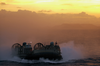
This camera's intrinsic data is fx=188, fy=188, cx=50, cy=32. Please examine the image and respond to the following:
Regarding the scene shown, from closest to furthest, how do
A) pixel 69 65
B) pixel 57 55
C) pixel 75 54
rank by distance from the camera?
pixel 69 65 < pixel 57 55 < pixel 75 54

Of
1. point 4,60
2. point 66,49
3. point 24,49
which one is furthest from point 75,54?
point 4,60

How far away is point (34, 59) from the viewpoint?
2530 inches

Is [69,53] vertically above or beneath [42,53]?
above

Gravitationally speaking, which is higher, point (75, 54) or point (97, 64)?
point (75, 54)

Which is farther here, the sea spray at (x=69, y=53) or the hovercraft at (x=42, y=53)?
the sea spray at (x=69, y=53)

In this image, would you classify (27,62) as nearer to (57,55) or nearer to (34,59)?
(34,59)

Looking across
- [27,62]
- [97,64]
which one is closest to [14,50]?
[27,62]

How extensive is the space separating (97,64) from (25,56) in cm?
2461

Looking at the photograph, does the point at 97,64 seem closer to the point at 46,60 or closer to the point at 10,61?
the point at 46,60

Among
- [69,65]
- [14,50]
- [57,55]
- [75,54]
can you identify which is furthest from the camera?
[75,54]

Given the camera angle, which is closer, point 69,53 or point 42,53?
point 42,53

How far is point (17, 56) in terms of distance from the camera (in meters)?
67.8

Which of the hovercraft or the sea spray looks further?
the sea spray

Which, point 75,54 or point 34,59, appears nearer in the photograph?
point 34,59
